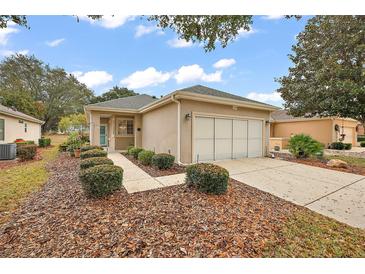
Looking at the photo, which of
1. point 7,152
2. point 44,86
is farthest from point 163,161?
point 44,86

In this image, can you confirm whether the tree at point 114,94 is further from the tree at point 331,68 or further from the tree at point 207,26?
the tree at point 207,26

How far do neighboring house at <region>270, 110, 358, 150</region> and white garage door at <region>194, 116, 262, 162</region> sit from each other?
665 centimetres

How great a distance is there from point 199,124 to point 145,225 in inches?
228

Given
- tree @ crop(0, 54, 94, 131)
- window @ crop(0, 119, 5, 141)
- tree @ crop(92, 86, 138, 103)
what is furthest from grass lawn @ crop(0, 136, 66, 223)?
tree @ crop(92, 86, 138, 103)

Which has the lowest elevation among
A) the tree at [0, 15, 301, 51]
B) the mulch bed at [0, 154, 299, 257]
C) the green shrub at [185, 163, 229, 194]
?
the mulch bed at [0, 154, 299, 257]

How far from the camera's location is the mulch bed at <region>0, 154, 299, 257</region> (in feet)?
7.78

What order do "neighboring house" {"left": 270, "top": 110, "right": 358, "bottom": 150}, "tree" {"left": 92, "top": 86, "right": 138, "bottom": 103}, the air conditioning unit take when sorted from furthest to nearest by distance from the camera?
"tree" {"left": 92, "top": 86, "right": 138, "bottom": 103} < "neighboring house" {"left": 270, "top": 110, "right": 358, "bottom": 150} < the air conditioning unit

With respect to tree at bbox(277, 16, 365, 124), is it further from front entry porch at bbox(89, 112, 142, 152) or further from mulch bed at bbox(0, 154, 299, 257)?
front entry porch at bbox(89, 112, 142, 152)

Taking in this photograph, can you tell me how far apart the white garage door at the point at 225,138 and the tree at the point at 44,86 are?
26.4 metres

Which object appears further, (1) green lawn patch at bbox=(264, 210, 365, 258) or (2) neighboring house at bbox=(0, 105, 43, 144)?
(2) neighboring house at bbox=(0, 105, 43, 144)

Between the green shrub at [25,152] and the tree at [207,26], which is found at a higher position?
the tree at [207,26]

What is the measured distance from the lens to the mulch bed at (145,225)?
2.37m

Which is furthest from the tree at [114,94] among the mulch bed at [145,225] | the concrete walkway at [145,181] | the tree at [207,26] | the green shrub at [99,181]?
the green shrub at [99,181]
